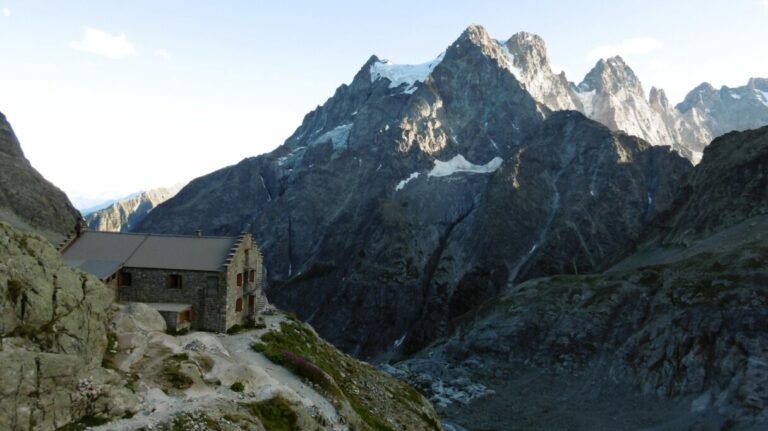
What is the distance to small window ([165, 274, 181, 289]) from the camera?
5079 centimetres

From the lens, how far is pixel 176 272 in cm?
5094

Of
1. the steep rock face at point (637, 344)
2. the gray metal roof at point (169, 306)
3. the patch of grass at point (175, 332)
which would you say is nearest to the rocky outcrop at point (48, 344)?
the patch of grass at point (175, 332)

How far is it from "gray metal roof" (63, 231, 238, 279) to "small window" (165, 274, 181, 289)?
2.54 ft

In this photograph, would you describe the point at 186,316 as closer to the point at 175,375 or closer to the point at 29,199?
the point at 175,375

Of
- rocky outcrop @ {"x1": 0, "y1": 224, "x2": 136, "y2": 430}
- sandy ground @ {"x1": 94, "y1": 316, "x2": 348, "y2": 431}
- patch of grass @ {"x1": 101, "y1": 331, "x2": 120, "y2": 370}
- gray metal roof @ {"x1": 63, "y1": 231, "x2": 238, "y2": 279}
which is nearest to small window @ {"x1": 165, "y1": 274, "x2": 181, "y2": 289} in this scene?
gray metal roof @ {"x1": 63, "y1": 231, "x2": 238, "y2": 279}

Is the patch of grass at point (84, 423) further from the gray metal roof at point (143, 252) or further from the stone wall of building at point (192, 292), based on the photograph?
the gray metal roof at point (143, 252)

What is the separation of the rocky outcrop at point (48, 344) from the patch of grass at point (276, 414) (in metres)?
7.74

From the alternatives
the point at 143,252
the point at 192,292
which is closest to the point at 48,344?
the point at 192,292

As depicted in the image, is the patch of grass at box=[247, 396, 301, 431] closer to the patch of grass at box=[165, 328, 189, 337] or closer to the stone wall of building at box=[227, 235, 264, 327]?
the patch of grass at box=[165, 328, 189, 337]

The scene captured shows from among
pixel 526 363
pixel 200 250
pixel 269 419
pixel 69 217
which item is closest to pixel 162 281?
pixel 200 250

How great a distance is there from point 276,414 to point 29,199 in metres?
135

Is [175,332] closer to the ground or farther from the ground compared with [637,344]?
farther from the ground

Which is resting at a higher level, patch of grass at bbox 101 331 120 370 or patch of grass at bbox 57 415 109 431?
patch of grass at bbox 101 331 120 370

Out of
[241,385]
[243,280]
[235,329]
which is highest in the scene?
[243,280]
